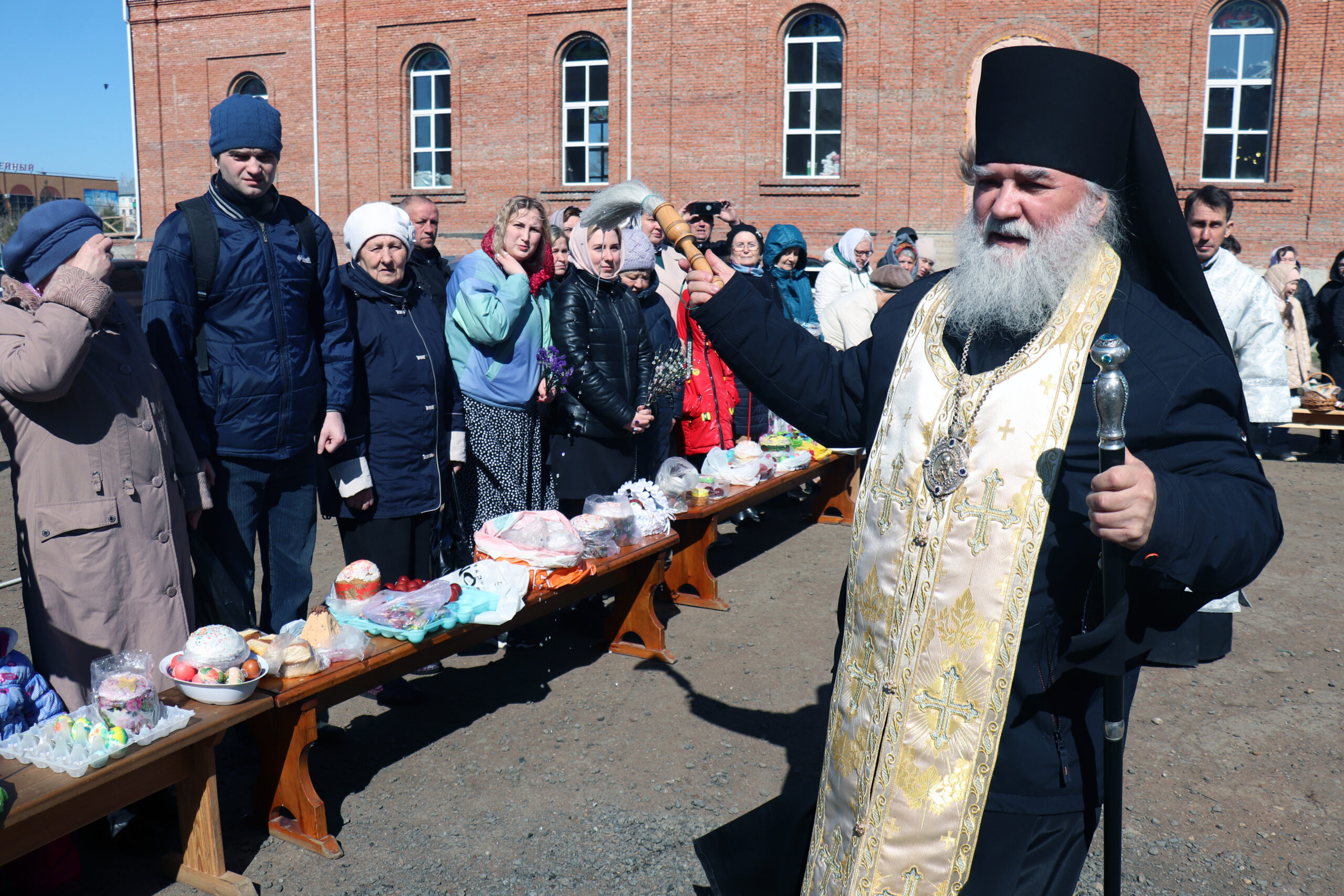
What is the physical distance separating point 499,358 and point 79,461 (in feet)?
7.60

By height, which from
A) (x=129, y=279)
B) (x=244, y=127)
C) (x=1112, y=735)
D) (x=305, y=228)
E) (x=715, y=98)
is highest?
(x=715, y=98)

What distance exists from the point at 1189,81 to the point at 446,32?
1392 centimetres

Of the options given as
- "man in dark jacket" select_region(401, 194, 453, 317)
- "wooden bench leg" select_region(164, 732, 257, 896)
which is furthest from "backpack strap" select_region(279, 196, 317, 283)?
"wooden bench leg" select_region(164, 732, 257, 896)

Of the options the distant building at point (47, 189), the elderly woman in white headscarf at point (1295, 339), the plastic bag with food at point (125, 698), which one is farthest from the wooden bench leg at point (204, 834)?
the distant building at point (47, 189)

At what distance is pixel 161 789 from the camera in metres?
3.17

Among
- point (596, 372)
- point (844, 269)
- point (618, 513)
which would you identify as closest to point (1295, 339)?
point (844, 269)

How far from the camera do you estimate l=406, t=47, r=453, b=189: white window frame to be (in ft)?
72.7

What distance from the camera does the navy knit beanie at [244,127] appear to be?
3.90m

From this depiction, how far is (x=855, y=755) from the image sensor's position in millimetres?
2189

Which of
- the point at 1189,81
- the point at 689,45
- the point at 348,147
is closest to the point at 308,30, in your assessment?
the point at 348,147

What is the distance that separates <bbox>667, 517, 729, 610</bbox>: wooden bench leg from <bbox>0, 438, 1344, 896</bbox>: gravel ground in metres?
0.11

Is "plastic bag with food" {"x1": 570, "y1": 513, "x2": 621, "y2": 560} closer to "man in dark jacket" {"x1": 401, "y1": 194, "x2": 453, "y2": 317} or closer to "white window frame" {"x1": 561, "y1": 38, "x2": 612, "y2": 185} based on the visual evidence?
"man in dark jacket" {"x1": 401, "y1": 194, "x2": 453, "y2": 317}

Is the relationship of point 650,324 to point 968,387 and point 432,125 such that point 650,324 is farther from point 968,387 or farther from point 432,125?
point 432,125

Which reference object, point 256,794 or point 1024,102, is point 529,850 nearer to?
point 256,794
